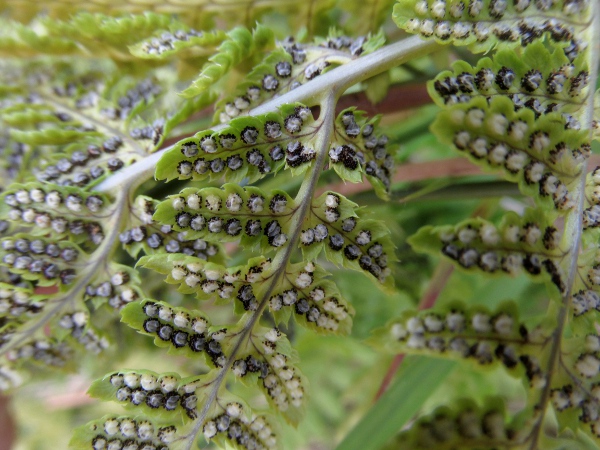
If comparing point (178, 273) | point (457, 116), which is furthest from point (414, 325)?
point (178, 273)

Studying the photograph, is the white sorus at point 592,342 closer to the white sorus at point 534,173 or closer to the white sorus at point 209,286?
the white sorus at point 534,173

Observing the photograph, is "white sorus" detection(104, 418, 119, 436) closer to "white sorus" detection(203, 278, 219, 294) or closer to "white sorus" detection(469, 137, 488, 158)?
"white sorus" detection(203, 278, 219, 294)

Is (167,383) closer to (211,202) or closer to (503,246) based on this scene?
(211,202)

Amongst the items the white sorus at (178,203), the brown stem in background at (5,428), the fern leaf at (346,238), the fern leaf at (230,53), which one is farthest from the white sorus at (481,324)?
the brown stem in background at (5,428)

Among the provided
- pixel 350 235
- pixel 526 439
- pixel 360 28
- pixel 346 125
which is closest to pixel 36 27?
pixel 360 28

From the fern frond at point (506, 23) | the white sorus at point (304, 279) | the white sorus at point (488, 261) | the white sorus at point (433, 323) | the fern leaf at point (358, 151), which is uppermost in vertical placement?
the fern frond at point (506, 23)

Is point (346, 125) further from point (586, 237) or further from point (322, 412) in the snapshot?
point (322, 412)

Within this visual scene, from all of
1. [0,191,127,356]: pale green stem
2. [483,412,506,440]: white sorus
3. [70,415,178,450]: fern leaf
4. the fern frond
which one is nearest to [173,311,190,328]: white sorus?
[70,415,178,450]: fern leaf
